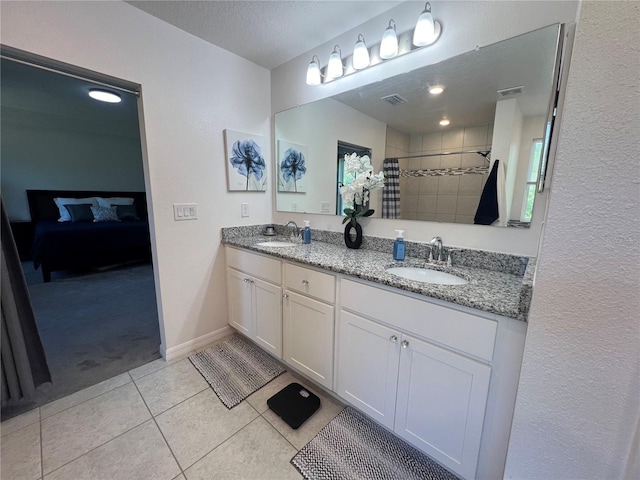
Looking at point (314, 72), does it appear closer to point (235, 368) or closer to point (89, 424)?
point (235, 368)

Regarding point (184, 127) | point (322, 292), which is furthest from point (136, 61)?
point (322, 292)

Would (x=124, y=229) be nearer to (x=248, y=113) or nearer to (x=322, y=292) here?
(x=248, y=113)

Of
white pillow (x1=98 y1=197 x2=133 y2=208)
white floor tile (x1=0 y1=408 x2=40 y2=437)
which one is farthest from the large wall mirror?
white pillow (x1=98 y1=197 x2=133 y2=208)

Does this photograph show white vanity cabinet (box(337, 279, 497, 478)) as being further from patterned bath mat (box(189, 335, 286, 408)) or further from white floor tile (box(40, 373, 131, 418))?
white floor tile (box(40, 373, 131, 418))

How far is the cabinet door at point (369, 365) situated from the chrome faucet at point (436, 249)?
0.55 m

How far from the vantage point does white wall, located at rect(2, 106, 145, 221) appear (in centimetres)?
428

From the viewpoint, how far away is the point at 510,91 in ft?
4.05

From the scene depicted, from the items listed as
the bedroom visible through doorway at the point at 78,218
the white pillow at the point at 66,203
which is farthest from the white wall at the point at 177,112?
the white pillow at the point at 66,203

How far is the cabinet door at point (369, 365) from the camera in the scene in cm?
119

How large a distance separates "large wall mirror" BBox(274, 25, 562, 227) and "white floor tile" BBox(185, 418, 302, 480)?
144 centimetres

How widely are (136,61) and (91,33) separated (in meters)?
0.21

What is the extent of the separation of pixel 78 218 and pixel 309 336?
201 inches

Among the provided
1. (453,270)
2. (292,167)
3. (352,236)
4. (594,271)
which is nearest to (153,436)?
(352,236)

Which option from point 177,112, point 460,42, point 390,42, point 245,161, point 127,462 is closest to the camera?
point 127,462
